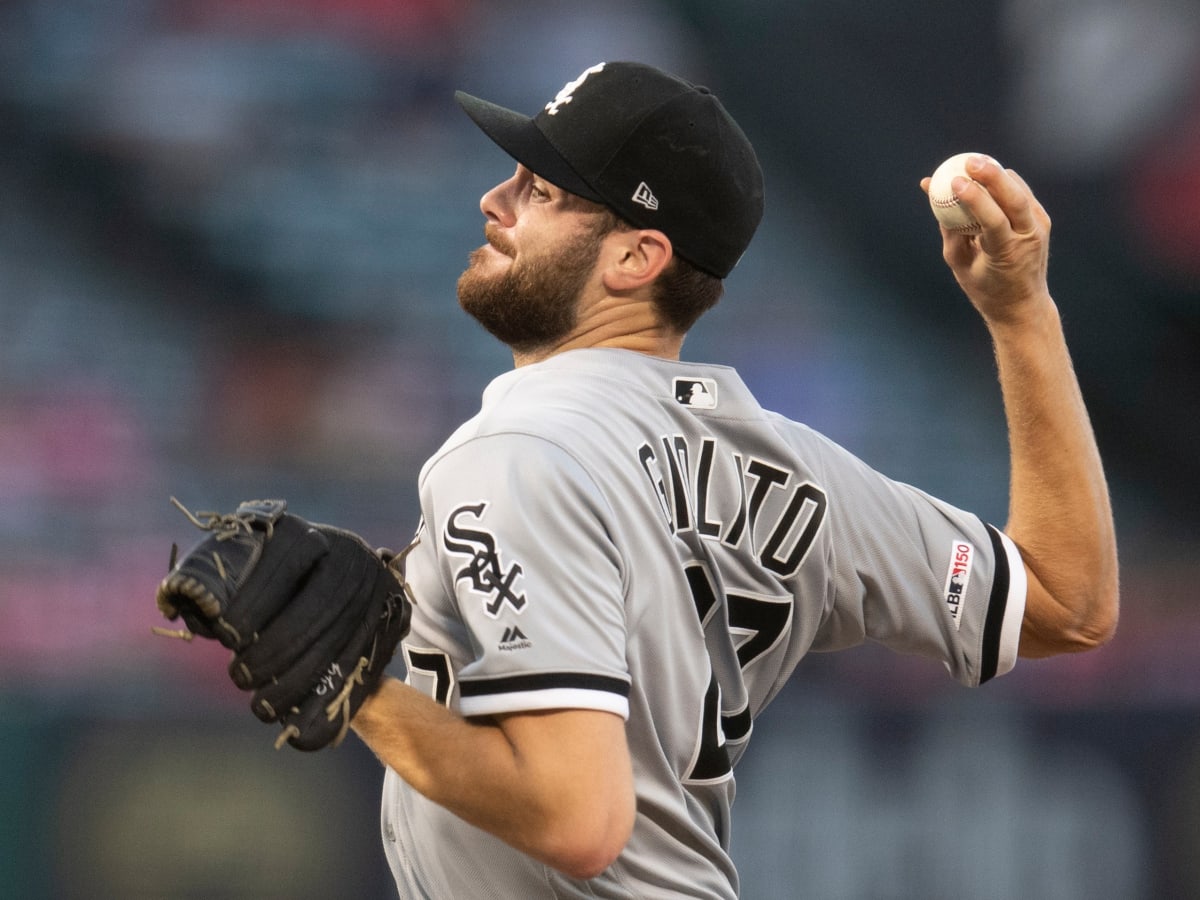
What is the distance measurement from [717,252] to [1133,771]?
133 inches

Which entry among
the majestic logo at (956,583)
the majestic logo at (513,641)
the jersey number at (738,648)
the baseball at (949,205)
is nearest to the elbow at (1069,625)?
the majestic logo at (956,583)

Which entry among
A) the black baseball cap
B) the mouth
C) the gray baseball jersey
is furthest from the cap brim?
the gray baseball jersey

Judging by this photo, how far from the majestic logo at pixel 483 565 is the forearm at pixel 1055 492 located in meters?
0.90

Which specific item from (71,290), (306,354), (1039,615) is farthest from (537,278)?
(71,290)

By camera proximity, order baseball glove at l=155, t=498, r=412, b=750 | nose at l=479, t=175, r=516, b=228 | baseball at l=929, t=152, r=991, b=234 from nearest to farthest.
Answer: baseball glove at l=155, t=498, r=412, b=750 → baseball at l=929, t=152, r=991, b=234 → nose at l=479, t=175, r=516, b=228

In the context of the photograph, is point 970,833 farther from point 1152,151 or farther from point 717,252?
point 717,252

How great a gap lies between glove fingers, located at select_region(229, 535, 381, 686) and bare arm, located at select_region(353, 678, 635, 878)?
95 mm

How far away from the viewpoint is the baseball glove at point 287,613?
5.11ft

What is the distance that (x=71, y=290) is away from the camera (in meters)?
5.79

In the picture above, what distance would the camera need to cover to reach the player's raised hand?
6.40 ft

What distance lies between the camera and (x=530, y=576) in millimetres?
1632

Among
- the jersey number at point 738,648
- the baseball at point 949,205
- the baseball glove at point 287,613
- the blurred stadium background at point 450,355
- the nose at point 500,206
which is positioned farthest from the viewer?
the blurred stadium background at point 450,355

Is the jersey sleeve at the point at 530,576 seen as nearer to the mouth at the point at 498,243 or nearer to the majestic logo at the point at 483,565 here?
the majestic logo at the point at 483,565

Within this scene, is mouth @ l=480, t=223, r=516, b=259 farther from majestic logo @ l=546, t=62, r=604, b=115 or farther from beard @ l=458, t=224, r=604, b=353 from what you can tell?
majestic logo @ l=546, t=62, r=604, b=115
